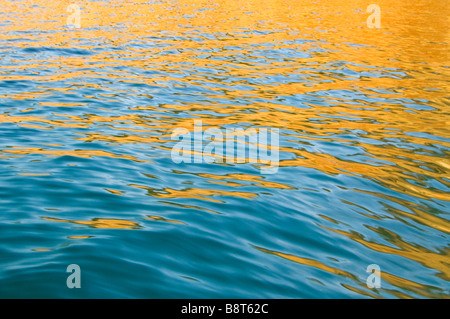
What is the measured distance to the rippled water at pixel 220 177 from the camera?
522 cm

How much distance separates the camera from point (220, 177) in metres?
7.66

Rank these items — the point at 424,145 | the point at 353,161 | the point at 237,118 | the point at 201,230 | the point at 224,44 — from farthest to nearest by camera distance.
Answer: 1. the point at 224,44
2. the point at 237,118
3. the point at 424,145
4. the point at 353,161
5. the point at 201,230

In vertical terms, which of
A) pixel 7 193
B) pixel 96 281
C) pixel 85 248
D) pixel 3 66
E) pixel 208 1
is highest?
pixel 208 1

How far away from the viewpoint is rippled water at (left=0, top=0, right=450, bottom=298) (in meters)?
5.22

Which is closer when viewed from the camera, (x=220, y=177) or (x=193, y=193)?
(x=193, y=193)

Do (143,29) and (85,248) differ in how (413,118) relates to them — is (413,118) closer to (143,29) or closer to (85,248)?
(85,248)

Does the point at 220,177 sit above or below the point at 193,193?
above

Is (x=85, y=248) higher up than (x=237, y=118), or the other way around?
(x=237, y=118)

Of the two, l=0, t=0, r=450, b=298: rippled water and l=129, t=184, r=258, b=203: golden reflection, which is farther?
l=129, t=184, r=258, b=203: golden reflection

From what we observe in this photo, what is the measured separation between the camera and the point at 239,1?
34.5 meters

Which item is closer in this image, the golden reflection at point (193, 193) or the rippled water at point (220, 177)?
the rippled water at point (220, 177)

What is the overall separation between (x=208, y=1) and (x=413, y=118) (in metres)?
25.0

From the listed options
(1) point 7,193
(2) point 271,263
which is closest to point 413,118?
(2) point 271,263

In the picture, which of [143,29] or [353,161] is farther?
[143,29]
